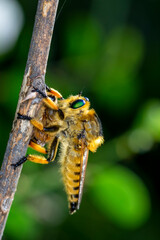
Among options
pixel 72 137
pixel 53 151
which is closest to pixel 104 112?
pixel 72 137

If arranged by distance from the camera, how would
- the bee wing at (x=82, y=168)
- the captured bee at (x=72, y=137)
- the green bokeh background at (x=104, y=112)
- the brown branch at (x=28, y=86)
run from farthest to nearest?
the green bokeh background at (x=104, y=112) < the bee wing at (x=82, y=168) < the captured bee at (x=72, y=137) < the brown branch at (x=28, y=86)

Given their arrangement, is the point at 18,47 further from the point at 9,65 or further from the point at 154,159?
the point at 154,159

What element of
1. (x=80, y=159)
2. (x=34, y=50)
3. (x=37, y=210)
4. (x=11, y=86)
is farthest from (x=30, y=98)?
(x=37, y=210)

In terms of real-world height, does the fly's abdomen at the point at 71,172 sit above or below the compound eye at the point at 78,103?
below

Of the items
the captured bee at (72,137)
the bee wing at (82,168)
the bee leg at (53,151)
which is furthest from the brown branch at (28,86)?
the bee wing at (82,168)

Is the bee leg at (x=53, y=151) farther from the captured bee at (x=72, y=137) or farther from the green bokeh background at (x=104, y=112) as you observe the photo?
the green bokeh background at (x=104, y=112)

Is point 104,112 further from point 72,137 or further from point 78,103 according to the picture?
point 78,103

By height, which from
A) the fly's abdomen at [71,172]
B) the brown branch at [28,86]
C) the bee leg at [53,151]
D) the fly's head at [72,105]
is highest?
the brown branch at [28,86]
